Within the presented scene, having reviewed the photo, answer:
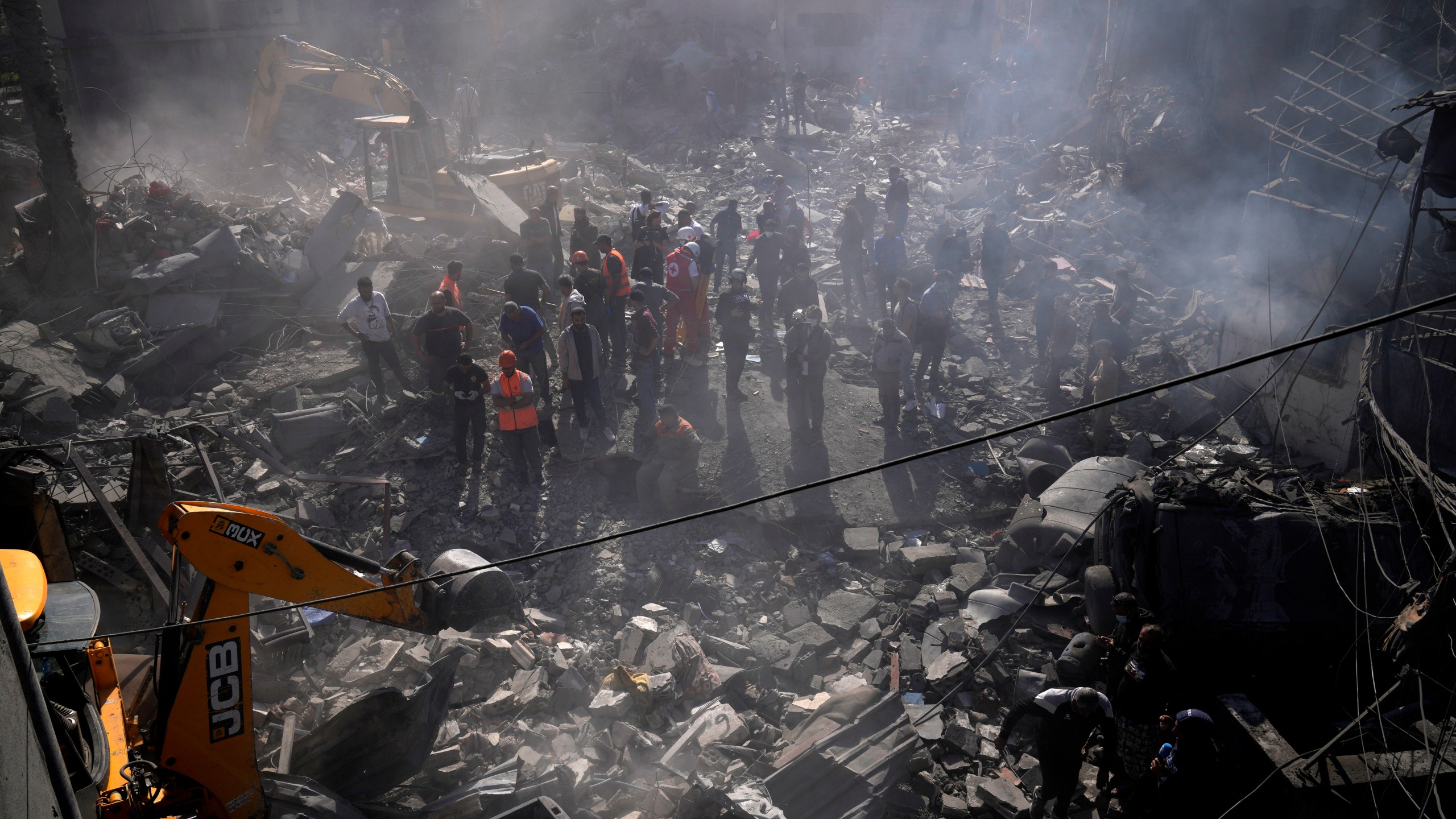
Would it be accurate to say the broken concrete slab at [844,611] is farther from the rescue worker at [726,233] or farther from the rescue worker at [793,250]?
the rescue worker at [726,233]

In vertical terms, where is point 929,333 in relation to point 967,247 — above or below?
below

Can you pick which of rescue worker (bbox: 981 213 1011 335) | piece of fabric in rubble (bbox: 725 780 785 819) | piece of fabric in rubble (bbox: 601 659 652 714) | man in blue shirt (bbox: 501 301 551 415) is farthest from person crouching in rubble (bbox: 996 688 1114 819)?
rescue worker (bbox: 981 213 1011 335)

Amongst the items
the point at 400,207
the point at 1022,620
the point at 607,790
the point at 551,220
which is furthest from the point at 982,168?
the point at 607,790

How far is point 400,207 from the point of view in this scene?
13.2 m

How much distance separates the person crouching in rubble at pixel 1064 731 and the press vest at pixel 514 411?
5.31 m

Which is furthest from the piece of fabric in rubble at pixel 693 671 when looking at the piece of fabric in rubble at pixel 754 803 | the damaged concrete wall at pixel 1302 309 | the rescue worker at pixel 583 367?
the damaged concrete wall at pixel 1302 309

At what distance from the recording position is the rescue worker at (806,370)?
885cm

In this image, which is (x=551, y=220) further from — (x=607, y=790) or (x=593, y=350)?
(x=607, y=790)

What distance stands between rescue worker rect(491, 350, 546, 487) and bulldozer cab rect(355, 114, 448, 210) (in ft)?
21.1

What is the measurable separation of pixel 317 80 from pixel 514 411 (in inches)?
465

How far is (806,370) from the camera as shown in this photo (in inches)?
355

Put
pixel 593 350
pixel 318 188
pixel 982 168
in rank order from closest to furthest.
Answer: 1. pixel 593 350
2. pixel 318 188
3. pixel 982 168

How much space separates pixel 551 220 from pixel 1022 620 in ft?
28.1

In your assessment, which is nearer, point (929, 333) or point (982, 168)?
point (929, 333)
